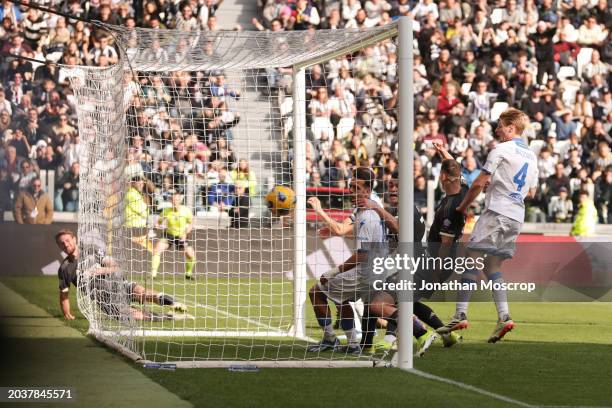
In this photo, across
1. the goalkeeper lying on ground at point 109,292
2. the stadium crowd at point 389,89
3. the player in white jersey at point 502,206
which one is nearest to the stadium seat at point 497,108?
the stadium crowd at point 389,89

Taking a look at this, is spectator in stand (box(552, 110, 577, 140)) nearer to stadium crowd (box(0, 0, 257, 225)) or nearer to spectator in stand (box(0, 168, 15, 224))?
stadium crowd (box(0, 0, 257, 225))

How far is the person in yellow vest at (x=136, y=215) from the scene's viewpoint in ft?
34.8

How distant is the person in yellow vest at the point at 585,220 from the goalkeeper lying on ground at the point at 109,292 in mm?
10747

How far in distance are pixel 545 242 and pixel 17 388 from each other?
506 inches

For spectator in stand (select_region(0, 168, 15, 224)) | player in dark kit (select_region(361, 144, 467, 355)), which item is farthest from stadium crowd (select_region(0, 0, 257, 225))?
player in dark kit (select_region(361, 144, 467, 355))

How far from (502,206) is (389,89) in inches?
476

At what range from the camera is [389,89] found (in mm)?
22688

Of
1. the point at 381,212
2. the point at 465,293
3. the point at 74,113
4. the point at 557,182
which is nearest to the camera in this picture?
the point at 381,212

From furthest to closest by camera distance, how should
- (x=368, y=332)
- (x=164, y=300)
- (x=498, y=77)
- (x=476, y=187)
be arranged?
(x=498, y=77), (x=164, y=300), (x=476, y=187), (x=368, y=332)

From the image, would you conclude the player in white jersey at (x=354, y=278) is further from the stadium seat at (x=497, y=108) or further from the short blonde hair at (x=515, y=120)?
the stadium seat at (x=497, y=108)

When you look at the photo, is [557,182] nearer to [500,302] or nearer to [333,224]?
[500,302]

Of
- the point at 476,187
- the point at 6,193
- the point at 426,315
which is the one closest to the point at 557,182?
the point at 6,193

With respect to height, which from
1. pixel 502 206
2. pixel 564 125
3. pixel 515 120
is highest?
pixel 564 125

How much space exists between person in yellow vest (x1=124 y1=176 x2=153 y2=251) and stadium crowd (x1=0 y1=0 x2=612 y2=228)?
430 centimetres
